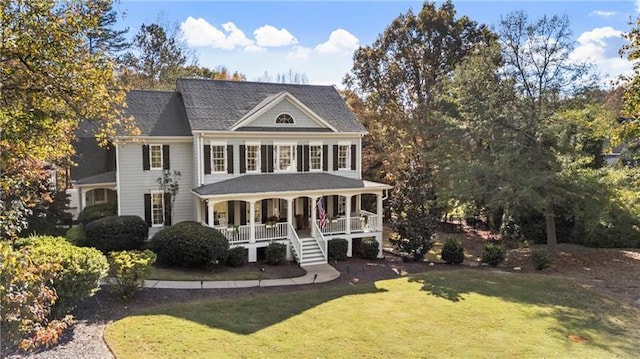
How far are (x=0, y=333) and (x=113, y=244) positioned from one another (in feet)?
45.6

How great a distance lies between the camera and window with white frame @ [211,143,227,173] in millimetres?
20902

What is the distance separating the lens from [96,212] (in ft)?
70.6

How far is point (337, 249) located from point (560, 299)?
975cm

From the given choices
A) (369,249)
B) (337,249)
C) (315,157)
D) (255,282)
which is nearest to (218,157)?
(315,157)

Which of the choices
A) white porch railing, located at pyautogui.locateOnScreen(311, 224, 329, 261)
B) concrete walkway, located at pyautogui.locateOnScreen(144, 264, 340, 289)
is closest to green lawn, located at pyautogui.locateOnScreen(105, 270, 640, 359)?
concrete walkway, located at pyautogui.locateOnScreen(144, 264, 340, 289)

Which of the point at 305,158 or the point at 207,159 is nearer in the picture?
the point at 207,159

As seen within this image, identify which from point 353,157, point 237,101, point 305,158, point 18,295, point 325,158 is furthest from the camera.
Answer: point 353,157

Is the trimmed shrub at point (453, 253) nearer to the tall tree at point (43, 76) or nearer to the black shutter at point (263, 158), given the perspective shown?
the black shutter at point (263, 158)

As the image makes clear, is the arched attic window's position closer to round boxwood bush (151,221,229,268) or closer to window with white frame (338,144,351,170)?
window with white frame (338,144,351,170)

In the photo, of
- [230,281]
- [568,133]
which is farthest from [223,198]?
[568,133]

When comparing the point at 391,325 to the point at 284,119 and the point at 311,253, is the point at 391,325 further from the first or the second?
the point at 284,119

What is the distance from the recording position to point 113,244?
1859cm

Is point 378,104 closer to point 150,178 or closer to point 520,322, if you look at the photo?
point 150,178

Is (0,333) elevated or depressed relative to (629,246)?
elevated
